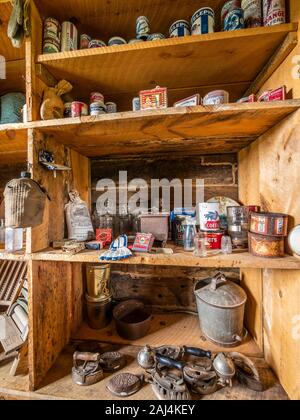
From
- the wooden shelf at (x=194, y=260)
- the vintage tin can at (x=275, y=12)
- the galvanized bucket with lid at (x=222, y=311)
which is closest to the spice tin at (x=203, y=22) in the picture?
the vintage tin can at (x=275, y=12)

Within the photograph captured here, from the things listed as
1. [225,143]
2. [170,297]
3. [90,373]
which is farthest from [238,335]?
[225,143]

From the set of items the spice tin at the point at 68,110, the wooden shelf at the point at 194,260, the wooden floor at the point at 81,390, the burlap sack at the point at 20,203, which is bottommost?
the wooden floor at the point at 81,390

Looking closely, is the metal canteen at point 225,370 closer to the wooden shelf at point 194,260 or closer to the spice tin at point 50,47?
the wooden shelf at point 194,260

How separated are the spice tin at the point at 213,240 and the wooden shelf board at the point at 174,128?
16.3 inches

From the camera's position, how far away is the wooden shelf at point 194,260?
61cm

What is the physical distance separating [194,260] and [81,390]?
2.11 feet

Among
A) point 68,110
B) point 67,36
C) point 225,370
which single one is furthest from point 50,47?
point 225,370

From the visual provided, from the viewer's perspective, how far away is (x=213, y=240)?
29.6 inches

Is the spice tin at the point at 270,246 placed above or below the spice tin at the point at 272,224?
below

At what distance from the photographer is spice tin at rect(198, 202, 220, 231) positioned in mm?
771

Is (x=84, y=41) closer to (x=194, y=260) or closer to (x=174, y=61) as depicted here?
(x=174, y=61)

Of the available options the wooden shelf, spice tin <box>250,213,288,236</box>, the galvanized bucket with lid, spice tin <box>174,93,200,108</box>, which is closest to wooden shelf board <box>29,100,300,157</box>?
spice tin <box>174,93,200,108</box>
